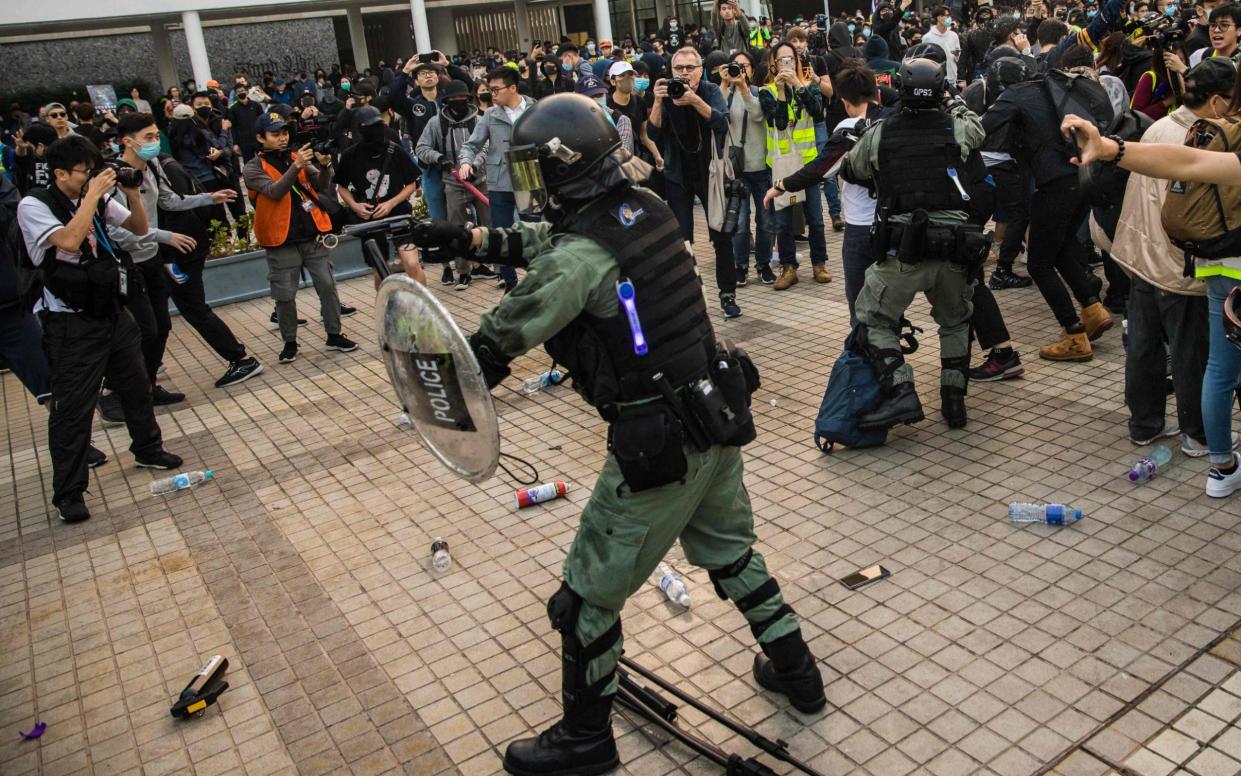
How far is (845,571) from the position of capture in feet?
15.5

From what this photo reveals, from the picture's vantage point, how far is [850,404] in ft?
19.4

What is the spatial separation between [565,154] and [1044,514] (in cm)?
292

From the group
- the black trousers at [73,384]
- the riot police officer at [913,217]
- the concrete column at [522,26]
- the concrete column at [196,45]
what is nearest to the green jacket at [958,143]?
the riot police officer at [913,217]

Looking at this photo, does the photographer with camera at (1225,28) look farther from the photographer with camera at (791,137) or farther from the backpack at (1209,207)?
the backpack at (1209,207)

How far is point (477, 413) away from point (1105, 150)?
2.25 meters

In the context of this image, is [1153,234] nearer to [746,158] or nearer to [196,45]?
[746,158]

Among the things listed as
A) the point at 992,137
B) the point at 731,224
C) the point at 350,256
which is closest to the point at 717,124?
the point at 731,224

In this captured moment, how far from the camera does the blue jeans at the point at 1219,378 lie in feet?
15.5

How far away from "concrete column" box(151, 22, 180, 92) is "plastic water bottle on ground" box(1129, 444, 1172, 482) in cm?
2911

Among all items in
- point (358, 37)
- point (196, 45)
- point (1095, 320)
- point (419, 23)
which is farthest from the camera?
point (358, 37)

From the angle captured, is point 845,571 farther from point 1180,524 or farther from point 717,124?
point 717,124

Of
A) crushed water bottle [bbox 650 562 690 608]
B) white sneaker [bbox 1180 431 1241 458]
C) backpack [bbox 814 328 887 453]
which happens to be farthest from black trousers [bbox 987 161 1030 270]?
crushed water bottle [bbox 650 562 690 608]

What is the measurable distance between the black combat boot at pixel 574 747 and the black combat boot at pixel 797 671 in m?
0.61

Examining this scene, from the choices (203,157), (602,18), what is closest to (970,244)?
(203,157)
